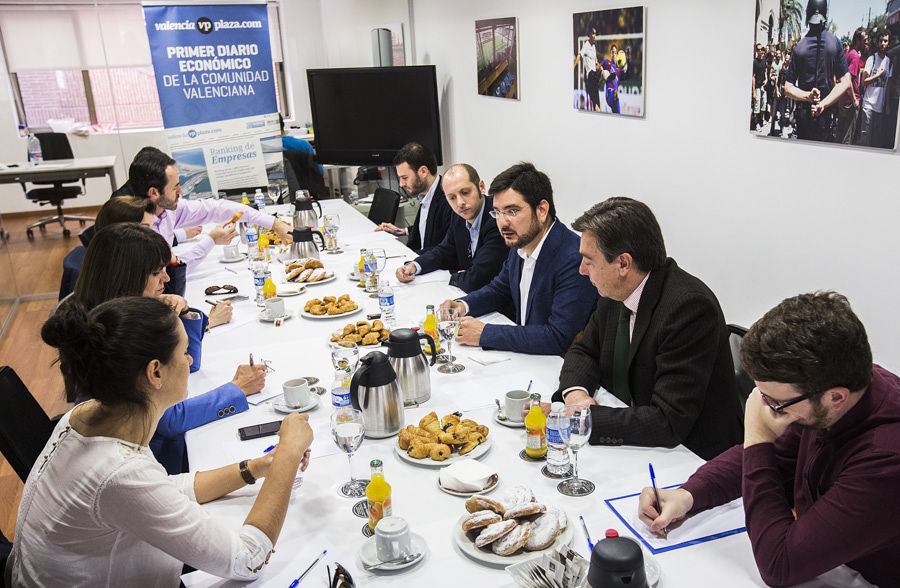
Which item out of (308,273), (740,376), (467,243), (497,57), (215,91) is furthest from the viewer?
(215,91)

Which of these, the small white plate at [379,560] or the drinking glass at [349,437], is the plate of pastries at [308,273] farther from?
the small white plate at [379,560]

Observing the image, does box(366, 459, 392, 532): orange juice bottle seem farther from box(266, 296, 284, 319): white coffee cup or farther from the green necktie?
box(266, 296, 284, 319): white coffee cup

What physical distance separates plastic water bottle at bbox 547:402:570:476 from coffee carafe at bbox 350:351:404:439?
1.59 feet

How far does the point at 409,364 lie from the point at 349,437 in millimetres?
515

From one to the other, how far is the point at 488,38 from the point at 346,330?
11.9 feet

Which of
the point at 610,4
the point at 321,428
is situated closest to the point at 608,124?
the point at 610,4

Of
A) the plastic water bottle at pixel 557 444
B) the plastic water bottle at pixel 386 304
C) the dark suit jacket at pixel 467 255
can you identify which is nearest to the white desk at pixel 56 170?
the dark suit jacket at pixel 467 255

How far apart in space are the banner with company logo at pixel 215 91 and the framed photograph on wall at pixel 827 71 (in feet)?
16.2

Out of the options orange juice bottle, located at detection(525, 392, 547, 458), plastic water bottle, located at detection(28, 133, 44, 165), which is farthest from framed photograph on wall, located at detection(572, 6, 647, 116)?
plastic water bottle, located at detection(28, 133, 44, 165)

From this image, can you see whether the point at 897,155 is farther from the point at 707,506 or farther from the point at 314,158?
the point at 314,158

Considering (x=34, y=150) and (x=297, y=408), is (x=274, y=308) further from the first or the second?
(x=34, y=150)

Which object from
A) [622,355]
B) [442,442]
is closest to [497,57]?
[622,355]

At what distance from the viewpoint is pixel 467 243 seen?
4.12 m

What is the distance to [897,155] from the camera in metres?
2.66
